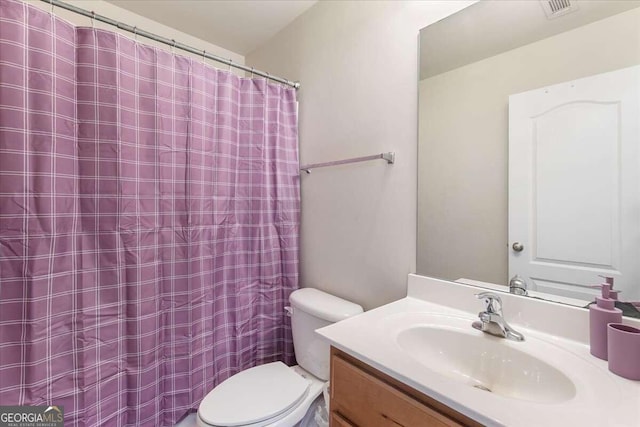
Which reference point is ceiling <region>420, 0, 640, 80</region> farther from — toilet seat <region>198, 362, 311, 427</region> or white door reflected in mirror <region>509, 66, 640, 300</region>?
toilet seat <region>198, 362, 311, 427</region>

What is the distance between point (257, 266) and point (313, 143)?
80cm

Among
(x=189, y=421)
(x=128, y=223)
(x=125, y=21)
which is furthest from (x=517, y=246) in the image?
(x=125, y=21)

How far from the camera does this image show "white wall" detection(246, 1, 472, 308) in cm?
120

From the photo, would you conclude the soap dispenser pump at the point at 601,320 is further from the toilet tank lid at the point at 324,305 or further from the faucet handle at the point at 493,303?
the toilet tank lid at the point at 324,305

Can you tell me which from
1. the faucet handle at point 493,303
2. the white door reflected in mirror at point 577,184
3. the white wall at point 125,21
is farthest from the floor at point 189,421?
the white wall at point 125,21

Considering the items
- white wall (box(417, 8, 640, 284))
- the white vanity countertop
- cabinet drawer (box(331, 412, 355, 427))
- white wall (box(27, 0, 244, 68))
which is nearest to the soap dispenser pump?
the white vanity countertop

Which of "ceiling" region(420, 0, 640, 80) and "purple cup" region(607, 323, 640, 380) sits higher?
"ceiling" region(420, 0, 640, 80)

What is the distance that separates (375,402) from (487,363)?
1.22 feet

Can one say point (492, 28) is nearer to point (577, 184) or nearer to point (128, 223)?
point (577, 184)

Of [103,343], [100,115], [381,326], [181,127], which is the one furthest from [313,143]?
[103,343]

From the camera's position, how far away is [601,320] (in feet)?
2.31

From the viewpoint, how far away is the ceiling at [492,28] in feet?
2.73

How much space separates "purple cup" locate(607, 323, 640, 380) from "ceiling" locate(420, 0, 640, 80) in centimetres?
88

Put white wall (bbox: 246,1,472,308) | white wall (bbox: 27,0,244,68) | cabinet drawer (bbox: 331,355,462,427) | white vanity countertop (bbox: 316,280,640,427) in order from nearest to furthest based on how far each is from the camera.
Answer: white vanity countertop (bbox: 316,280,640,427) < cabinet drawer (bbox: 331,355,462,427) < white wall (bbox: 246,1,472,308) < white wall (bbox: 27,0,244,68)
